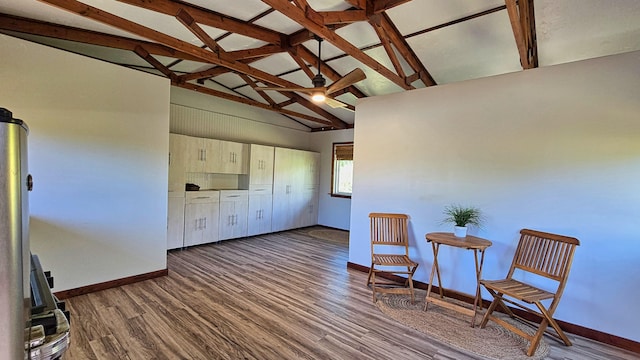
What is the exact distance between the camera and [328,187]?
774cm

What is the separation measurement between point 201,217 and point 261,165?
1707 millimetres

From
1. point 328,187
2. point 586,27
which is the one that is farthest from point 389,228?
point 328,187

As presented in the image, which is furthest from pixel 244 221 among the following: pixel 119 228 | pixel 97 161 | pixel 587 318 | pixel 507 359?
pixel 587 318

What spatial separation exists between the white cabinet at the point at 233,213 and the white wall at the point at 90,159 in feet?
6.21

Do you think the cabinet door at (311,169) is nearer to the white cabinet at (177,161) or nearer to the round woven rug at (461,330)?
the white cabinet at (177,161)

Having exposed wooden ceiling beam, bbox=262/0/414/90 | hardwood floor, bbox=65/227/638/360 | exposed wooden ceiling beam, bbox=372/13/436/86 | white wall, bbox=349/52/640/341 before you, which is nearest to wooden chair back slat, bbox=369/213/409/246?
white wall, bbox=349/52/640/341

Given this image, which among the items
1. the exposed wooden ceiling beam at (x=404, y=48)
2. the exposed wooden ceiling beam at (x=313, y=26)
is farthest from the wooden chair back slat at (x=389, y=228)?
the exposed wooden ceiling beam at (x=404, y=48)

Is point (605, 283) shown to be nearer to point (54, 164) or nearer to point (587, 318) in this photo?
point (587, 318)

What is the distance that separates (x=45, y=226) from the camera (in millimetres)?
2949

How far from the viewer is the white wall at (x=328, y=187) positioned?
7395mm

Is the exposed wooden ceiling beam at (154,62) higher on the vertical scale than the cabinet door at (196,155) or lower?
higher

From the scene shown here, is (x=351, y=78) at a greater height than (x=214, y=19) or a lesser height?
lesser

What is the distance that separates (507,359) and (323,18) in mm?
3473

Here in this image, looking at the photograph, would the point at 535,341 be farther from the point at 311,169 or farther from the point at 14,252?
the point at 311,169
